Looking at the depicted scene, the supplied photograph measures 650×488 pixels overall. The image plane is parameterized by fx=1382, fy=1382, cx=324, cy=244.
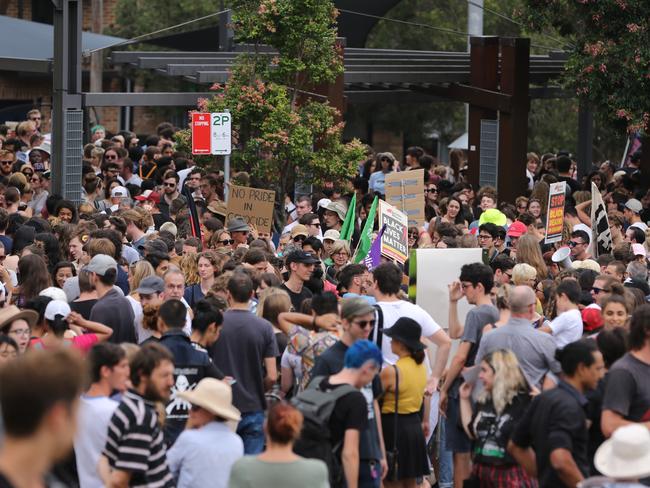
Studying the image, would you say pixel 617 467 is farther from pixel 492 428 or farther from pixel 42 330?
pixel 42 330

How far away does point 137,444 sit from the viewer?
6.70 m

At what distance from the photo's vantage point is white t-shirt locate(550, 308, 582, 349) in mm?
9328

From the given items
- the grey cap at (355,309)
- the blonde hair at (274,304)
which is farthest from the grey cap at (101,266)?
the grey cap at (355,309)

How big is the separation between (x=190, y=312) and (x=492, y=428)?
114 inches

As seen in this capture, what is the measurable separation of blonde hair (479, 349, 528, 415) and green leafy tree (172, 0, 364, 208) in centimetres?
1023

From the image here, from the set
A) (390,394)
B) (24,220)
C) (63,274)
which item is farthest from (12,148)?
(390,394)

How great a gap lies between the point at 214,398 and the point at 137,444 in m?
0.56

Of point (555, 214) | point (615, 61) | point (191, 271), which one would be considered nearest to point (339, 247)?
point (191, 271)

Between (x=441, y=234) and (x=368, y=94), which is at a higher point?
(x=368, y=94)

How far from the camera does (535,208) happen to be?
56.2ft

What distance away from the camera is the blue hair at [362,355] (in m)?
7.60

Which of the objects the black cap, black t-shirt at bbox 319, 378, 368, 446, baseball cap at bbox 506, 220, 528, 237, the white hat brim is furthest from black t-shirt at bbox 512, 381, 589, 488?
baseball cap at bbox 506, 220, 528, 237

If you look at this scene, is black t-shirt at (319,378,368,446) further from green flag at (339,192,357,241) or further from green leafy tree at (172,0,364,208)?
green leafy tree at (172,0,364,208)

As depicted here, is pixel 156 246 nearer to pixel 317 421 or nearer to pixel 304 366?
pixel 304 366
